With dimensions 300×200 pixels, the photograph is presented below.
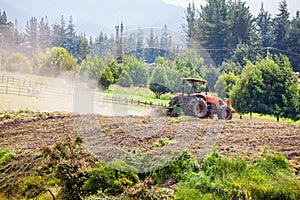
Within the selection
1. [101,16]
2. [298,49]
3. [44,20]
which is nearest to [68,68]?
[298,49]

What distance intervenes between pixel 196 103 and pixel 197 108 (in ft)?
0.91

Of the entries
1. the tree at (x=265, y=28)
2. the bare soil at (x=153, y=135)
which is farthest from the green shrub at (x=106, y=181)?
the tree at (x=265, y=28)

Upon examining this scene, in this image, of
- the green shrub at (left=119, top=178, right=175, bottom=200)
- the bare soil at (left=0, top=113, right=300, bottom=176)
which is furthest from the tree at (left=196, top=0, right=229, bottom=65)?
the green shrub at (left=119, top=178, right=175, bottom=200)

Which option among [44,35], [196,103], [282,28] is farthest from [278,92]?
[44,35]

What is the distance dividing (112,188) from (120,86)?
7314mm

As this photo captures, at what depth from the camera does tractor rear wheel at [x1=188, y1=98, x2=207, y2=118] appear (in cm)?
1355

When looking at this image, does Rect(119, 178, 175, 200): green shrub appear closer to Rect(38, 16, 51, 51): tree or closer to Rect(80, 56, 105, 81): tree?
Rect(80, 56, 105, 81): tree

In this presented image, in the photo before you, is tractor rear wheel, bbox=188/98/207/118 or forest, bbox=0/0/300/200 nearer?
forest, bbox=0/0/300/200

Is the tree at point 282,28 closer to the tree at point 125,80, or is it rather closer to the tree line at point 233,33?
the tree line at point 233,33

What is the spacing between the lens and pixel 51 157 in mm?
6906

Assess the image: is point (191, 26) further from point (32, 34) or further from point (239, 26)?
point (32, 34)

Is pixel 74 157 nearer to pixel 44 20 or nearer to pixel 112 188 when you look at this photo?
pixel 112 188

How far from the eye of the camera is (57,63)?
36719mm

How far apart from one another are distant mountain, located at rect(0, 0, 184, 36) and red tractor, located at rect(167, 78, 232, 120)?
224 cm
